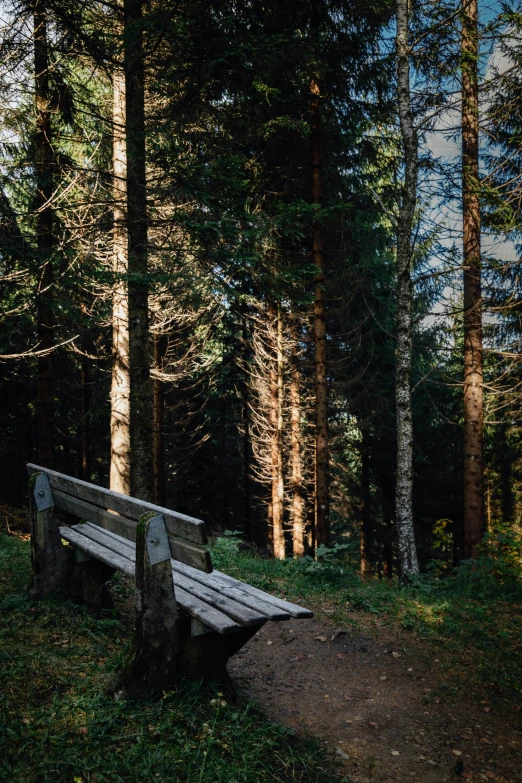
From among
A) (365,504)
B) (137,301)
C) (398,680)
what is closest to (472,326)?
(137,301)

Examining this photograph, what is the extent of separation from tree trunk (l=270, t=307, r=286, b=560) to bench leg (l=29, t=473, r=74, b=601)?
9625 mm

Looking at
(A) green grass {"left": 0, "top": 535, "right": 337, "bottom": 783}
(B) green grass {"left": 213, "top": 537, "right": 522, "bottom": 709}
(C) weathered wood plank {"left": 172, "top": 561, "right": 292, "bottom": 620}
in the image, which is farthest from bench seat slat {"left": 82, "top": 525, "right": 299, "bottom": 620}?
(B) green grass {"left": 213, "top": 537, "right": 522, "bottom": 709}

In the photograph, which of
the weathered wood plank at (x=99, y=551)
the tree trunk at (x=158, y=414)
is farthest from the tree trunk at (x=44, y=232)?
the weathered wood plank at (x=99, y=551)

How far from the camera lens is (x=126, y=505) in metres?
3.64

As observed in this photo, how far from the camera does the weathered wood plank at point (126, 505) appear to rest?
9.88 ft

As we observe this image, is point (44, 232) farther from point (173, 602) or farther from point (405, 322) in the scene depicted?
point (173, 602)

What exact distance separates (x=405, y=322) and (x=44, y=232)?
283 inches

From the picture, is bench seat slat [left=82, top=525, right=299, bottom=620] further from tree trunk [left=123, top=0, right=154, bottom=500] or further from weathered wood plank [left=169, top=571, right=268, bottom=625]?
tree trunk [left=123, top=0, right=154, bottom=500]

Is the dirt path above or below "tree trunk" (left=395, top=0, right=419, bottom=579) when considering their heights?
below

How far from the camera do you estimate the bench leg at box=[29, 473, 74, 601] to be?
4.88 metres

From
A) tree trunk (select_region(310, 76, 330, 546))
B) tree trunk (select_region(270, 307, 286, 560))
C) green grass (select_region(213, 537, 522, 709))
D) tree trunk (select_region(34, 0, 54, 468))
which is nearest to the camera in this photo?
green grass (select_region(213, 537, 522, 709))

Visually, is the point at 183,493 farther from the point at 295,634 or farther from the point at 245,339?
the point at 295,634

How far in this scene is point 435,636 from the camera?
6.00 meters

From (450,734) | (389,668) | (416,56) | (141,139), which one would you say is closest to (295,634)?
(389,668)
